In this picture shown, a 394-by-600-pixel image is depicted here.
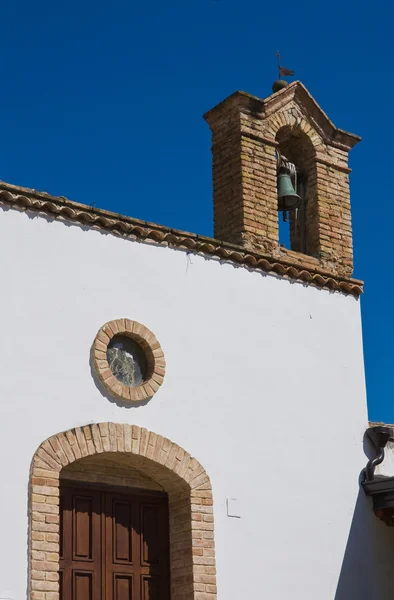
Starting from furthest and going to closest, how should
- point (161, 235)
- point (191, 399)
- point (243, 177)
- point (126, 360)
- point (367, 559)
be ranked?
1. point (243, 177)
2. point (367, 559)
3. point (161, 235)
4. point (191, 399)
5. point (126, 360)

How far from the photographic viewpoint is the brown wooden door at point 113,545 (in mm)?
8305

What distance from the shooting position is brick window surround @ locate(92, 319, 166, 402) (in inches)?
333

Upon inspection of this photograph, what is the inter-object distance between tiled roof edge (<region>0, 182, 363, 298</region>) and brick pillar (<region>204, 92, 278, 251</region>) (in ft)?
0.78

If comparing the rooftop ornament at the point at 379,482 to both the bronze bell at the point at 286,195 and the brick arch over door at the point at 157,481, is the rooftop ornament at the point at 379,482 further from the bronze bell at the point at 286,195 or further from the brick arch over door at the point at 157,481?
the bronze bell at the point at 286,195

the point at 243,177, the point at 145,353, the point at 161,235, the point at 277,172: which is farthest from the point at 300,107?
the point at 145,353

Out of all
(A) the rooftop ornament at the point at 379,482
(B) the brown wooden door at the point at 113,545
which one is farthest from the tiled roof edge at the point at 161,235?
(B) the brown wooden door at the point at 113,545

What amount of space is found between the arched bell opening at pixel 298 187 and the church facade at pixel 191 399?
0.05 metres

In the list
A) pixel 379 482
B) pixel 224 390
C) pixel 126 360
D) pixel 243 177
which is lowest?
pixel 379 482

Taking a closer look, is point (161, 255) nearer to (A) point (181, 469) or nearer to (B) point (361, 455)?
(A) point (181, 469)

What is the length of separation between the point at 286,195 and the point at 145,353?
267 centimetres

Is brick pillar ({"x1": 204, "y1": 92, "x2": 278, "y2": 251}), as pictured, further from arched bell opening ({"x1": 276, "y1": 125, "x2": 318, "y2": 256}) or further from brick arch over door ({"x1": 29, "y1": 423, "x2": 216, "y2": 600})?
brick arch over door ({"x1": 29, "y1": 423, "x2": 216, "y2": 600})

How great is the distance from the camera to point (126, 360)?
879cm

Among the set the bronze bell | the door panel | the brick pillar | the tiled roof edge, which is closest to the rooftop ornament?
the tiled roof edge

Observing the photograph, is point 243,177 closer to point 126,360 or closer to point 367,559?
point 126,360
